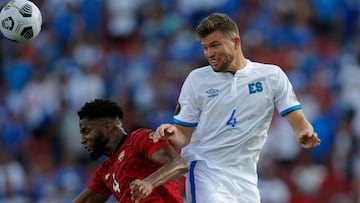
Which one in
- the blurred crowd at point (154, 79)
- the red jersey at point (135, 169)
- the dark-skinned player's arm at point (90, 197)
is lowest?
the blurred crowd at point (154, 79)

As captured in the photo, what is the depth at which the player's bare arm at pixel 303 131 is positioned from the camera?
27.3 ft

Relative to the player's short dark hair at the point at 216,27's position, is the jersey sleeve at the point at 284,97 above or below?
below

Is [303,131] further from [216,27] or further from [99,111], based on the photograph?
[99,111]

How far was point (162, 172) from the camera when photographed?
8328 mm

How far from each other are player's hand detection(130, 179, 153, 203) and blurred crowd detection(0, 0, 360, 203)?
5916mm

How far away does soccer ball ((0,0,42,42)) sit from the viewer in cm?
1016

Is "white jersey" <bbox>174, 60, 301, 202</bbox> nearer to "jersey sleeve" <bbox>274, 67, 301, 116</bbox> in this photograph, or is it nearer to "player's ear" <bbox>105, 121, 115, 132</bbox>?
"jersey sleeve" <bbox>274, 67, 301, 116</bbox>

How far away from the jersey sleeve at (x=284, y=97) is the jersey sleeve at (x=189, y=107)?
2.05ft

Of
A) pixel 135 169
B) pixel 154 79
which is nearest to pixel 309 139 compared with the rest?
pixel 135 169

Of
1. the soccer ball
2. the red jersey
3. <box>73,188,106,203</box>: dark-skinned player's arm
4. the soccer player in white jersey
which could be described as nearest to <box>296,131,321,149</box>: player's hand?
the soccer player in white jersey

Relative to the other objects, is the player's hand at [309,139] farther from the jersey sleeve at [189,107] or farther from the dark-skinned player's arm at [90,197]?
the dark-skinned player's arm at [90,197]

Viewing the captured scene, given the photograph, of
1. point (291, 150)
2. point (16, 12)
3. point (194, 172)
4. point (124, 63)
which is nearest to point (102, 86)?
point (124, 63)

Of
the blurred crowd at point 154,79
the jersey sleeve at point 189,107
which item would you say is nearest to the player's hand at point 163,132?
the jersey sleeve at point 189,107

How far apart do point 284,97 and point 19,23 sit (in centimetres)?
273
